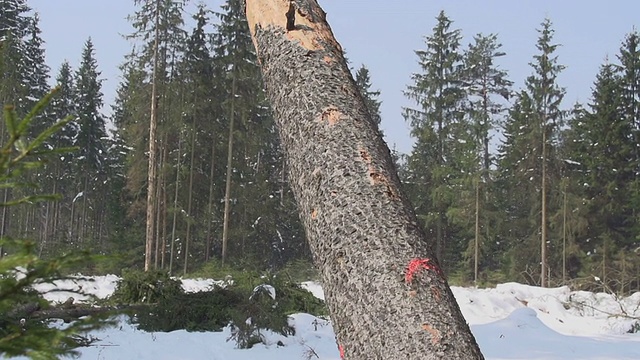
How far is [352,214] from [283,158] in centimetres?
3030

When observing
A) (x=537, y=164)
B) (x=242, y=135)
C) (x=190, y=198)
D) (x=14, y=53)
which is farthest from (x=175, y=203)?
(x=537, y=164)

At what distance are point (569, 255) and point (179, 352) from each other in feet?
83.7

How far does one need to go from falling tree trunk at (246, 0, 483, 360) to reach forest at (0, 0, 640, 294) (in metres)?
20.5

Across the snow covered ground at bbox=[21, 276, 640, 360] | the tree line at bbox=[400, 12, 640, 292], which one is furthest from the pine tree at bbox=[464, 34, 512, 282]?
the snow covered ground at bbox=[21, 276, 640, 360]

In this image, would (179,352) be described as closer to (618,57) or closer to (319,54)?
(319,54)

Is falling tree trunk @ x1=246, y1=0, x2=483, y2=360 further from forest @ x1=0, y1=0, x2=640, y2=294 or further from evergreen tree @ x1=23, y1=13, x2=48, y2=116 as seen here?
evergreen tree @ x1=23, y1=13, x2=48, y2=116

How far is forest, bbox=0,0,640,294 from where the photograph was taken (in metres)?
28.5

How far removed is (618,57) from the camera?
32719 millimetres

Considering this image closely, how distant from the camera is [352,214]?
253 cm

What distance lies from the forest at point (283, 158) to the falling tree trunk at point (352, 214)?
2050cm

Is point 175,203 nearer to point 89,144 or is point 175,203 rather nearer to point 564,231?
point 89,144

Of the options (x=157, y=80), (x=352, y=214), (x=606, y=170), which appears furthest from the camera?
(x=606, y=170)

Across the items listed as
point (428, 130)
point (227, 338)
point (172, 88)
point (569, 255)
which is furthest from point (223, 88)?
point (227, 338)

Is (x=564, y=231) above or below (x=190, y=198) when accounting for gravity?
below
